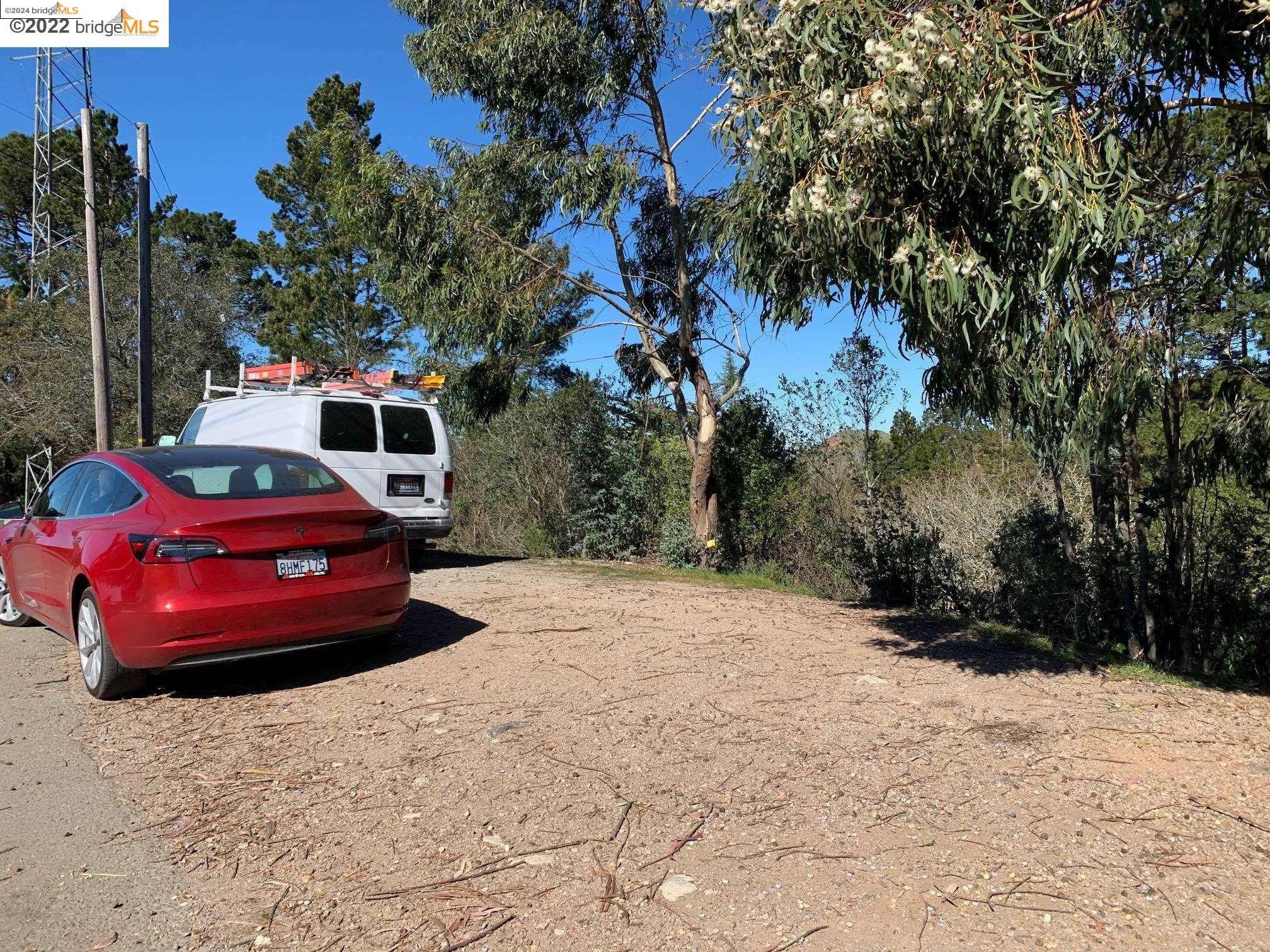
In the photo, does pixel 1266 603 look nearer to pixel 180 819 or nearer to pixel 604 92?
pixel 180 819

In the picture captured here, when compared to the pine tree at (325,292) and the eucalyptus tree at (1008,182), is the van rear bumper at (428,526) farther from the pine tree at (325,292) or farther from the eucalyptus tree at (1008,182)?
the pine tree at (325,292)

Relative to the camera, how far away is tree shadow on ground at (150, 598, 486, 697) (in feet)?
19.7

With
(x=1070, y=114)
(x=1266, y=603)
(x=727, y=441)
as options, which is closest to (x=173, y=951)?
(x=1070, y=114)

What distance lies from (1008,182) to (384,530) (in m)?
4.56

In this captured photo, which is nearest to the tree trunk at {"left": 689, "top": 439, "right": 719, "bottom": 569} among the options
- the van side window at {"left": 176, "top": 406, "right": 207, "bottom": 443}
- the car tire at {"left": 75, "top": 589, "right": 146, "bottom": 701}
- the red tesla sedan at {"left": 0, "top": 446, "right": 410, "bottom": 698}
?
the van side window at {"left": 176, "top": 406, "right": 207, "bottom": 443}

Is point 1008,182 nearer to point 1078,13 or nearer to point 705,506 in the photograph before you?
point 1078,13

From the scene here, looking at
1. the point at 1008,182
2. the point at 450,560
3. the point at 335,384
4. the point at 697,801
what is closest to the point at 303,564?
the point at 697,801

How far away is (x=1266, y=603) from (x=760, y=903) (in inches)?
255

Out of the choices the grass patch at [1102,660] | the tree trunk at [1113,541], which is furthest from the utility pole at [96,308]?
the tree trunk at [1113,541]

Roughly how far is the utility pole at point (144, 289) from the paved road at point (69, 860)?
37.7ft

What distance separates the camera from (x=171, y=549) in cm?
548

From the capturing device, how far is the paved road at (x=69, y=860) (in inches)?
120

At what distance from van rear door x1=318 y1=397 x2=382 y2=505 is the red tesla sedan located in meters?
3.71

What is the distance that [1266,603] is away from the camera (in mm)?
7414
